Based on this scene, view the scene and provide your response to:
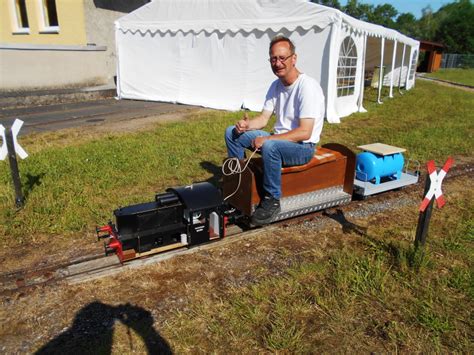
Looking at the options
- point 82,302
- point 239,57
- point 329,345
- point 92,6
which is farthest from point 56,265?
point 92,6

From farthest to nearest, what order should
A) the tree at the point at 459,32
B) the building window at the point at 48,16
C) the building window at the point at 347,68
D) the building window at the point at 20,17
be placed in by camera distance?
the tree at the point at 459,32, the building window at the point at 20,17, the building window at the point at 48,16, the building window at the point at 347,68

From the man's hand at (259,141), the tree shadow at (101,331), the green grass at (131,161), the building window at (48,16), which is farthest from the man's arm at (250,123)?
the building window at (48,16)

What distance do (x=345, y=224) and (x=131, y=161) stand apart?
3.86 meters

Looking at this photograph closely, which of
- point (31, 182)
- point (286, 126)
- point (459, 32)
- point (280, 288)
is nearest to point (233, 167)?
point (286, 126)

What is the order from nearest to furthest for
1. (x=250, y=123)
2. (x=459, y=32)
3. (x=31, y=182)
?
(x=250, y=123), (x=31, y=182), (x=459, y=32)

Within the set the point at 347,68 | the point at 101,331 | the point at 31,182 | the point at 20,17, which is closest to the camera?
the point at 101,331

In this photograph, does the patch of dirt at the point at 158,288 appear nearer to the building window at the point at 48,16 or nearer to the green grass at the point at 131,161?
the green grass at the point at 131,161

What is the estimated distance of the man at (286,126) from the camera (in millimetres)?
3736

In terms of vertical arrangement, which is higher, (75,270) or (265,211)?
(265,211)

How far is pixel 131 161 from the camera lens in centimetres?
641

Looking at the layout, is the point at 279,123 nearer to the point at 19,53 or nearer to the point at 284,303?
the point at 284,303

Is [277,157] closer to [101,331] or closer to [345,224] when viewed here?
[345,224]

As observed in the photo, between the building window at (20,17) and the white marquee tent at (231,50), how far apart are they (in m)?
8.89

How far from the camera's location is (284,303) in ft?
9.54
